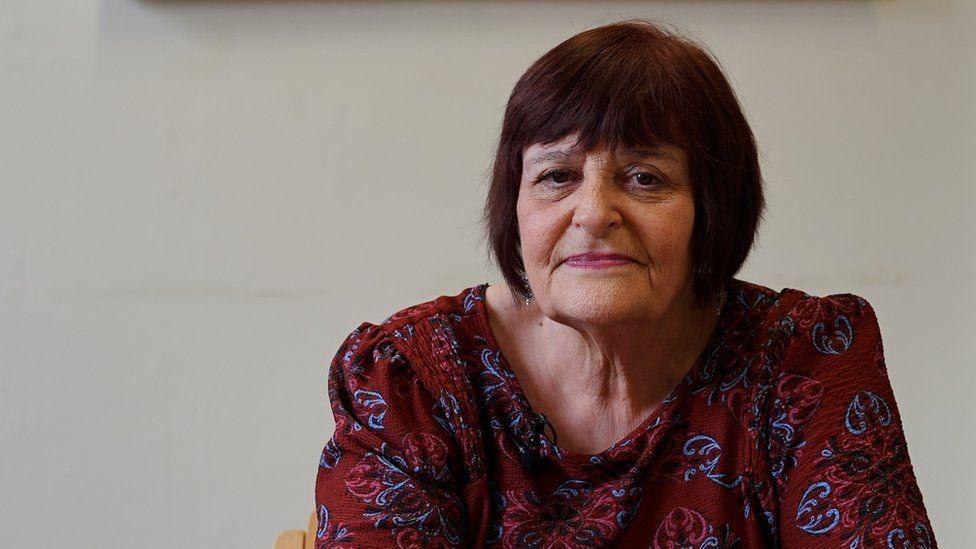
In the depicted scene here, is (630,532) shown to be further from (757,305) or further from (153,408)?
(153,408)

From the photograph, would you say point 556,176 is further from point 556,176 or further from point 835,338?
point 835,338

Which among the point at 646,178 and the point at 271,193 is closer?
the point at 646,178

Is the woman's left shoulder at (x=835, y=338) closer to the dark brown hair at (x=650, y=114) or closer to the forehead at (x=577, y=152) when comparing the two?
the dark brown hair at (x=650, y=114)

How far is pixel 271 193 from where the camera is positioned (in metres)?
2.25

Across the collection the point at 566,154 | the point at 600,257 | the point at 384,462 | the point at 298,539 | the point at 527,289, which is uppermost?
the point at 566,154

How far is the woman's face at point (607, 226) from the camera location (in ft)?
4.26

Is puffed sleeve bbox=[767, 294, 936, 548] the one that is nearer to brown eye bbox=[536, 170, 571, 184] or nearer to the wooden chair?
brown eye bbox=[536, 170, 571, 184]

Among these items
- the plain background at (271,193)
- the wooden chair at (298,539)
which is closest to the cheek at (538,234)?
the wooden chair at (298,539)

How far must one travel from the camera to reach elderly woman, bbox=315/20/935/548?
130 centimetres

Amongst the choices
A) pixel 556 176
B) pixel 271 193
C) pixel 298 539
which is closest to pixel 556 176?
pixel 556 176

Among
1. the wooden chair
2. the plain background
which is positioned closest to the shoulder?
the wooden chair

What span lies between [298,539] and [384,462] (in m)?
0.33

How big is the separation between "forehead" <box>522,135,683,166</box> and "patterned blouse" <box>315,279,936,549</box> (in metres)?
0.28

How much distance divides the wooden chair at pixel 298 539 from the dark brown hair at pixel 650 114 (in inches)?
20.9
